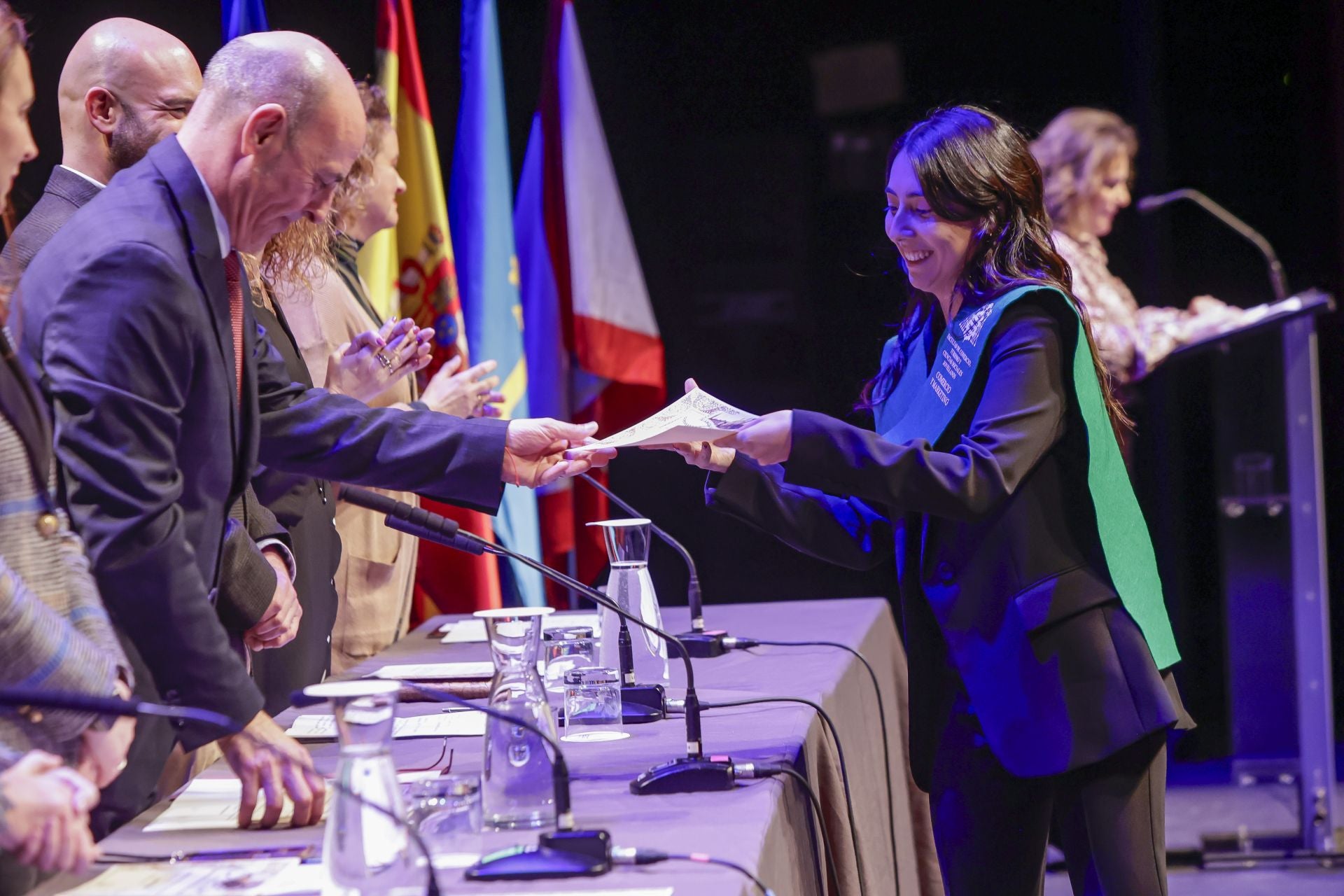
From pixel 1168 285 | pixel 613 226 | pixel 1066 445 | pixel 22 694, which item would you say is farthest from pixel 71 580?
pixel 1168 285

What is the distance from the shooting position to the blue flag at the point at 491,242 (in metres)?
4.12

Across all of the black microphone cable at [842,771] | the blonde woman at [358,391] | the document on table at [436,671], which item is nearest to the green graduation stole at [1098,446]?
the black microphone cable at [842,771]

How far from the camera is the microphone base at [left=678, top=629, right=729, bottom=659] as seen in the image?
2.32 m

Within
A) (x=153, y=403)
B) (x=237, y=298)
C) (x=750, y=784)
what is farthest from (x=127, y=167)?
(x=750, y=784)

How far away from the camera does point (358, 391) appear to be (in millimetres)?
2820

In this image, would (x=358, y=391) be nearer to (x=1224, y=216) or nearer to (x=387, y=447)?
(x=387, y=447)

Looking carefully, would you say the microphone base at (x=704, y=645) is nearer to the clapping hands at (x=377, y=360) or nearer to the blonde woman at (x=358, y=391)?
the clapping hands at (x=377, y=360)

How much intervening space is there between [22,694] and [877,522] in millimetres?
1354

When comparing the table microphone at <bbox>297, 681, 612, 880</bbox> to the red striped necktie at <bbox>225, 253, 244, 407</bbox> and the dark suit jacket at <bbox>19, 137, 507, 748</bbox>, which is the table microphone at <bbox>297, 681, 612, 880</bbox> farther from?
the red striped necktie at <bbox>225, 253, 244, 407</bbox>

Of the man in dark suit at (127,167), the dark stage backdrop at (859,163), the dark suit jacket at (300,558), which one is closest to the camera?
the man in dark suit at (127,167)

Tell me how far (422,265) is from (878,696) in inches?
87.0

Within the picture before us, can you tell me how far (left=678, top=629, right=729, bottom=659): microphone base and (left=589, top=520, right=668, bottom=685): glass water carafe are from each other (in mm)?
181

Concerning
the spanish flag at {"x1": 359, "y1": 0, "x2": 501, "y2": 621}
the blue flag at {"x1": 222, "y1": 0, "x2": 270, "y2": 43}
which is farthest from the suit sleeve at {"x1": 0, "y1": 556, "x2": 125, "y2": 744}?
the blue flag at {"x1": 222, "y1": 0, "x2": 270, "y2": 43}

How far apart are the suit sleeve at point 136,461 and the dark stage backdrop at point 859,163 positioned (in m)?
3.28
